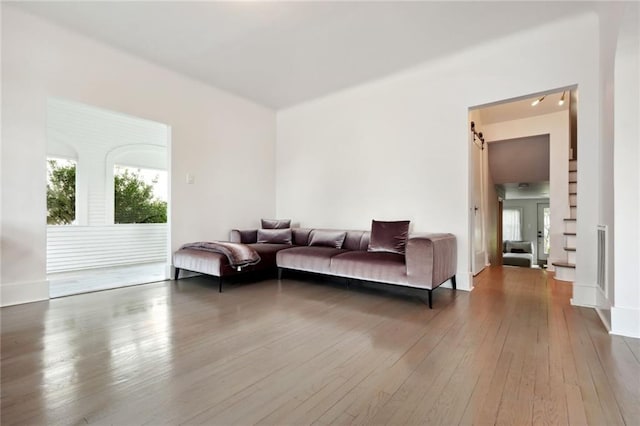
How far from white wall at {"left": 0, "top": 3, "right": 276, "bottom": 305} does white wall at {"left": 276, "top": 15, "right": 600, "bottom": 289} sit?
82 cm

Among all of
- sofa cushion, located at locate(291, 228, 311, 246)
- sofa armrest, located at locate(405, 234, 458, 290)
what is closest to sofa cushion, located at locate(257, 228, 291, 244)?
sofa cushion, located at locate(291, 228, 311, 246)

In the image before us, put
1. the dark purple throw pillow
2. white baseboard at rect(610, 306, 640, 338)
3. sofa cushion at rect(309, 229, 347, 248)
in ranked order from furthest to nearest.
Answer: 1. sofa cushion at rect(309, 229, 347, 248)
2. the dark purple throw pillow
3. white baseboard at rect(610, 306, 640, 338)

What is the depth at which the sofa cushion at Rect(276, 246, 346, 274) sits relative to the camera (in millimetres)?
3568

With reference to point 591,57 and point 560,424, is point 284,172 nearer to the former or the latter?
point 591,57

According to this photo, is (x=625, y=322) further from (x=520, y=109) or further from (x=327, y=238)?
(x=520, y=109)

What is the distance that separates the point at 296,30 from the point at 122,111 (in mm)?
2289

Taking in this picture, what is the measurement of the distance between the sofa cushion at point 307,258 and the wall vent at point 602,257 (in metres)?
2.48

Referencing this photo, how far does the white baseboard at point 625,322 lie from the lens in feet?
6.72

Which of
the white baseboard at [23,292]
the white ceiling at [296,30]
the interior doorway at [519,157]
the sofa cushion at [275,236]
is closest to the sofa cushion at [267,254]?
the sofa cushion at [275,236]

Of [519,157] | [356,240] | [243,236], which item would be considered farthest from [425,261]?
[519,157]

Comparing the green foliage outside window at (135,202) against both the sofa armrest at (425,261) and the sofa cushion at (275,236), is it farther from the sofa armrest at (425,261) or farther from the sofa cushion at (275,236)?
the sofa armrest at (425,261)

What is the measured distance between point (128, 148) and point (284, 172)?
10.4ft

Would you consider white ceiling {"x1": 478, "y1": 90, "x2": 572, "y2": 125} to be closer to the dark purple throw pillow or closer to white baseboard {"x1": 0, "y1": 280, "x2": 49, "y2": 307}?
the dark purple throw pillow

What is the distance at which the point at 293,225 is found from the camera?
5.17 m
